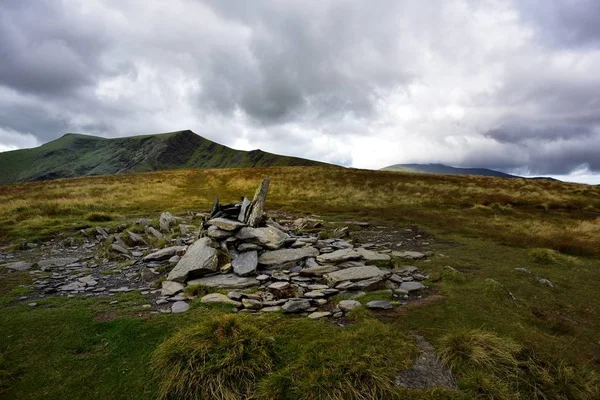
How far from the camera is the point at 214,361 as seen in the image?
623cm

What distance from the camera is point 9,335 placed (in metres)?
7.67

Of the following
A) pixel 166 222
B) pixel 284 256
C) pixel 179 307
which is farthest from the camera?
pixel 166 222

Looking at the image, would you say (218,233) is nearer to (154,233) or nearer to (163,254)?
(163,254)

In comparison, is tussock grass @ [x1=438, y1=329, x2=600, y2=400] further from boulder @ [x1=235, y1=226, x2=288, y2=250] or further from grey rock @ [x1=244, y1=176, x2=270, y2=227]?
grey rock @ [x1=244, y1=176, x2=270, y2=227]

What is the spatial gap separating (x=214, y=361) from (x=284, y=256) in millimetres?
6691

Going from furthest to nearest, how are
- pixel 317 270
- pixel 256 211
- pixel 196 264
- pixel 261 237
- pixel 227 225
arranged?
pixel 256 211
pixel 261 237
pixel 227 225
pixel 317 270
pixel 196 264

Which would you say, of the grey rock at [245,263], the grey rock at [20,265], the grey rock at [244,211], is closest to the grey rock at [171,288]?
the grey rock at [245,263]

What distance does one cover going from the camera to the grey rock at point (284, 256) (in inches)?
489

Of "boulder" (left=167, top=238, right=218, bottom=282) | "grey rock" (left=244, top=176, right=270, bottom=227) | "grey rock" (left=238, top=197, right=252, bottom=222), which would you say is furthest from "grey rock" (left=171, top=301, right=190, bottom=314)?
"grey rock" (left=238, top=197, right=252, bottom=222)

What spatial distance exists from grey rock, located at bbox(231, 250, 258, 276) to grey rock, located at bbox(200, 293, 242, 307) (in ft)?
5.95

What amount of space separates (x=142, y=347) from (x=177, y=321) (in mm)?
1088

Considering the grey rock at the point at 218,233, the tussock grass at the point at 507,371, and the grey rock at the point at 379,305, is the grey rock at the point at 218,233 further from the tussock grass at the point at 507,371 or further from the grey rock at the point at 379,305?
the tussock grass at the point at 507,371

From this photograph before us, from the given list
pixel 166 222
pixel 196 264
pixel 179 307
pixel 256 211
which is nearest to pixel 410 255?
pixel 256 211

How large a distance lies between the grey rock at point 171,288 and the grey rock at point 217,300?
1.39m
